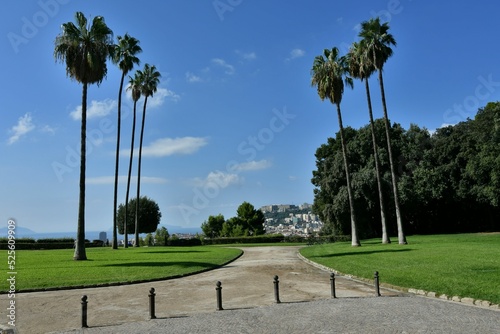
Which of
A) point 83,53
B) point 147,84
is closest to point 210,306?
point 83,53

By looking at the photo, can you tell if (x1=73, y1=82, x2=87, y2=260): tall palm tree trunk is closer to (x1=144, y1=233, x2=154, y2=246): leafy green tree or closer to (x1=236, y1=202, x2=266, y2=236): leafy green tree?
(x1=144, y1=233, x2=154, y2=246): leafy green tree

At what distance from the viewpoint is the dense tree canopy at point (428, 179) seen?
152 ft

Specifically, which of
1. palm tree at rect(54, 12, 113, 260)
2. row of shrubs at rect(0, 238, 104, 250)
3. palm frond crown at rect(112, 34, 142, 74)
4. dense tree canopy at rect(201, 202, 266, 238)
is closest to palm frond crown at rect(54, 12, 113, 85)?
palm tree at rect(54, 12, 113, 260)

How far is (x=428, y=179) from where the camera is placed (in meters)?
50.3

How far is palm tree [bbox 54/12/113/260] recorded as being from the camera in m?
27.7

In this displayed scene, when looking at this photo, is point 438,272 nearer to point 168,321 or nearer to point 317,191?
point 168,321

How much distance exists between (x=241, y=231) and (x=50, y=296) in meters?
67.9

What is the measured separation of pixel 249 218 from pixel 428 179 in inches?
1756

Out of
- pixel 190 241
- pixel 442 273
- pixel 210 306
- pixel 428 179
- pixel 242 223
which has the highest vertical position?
pixel 428 179

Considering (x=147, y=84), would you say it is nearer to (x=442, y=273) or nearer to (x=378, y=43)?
(x=378, y=43)

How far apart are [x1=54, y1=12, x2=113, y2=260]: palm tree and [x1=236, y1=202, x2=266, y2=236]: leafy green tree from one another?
60353mm

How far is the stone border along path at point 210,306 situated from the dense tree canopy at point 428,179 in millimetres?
34509

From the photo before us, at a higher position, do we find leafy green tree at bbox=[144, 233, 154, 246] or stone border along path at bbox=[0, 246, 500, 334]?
leafy green tree at bbox=[144, 233, 154, 246]

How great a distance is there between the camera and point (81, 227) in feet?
87.8
